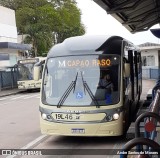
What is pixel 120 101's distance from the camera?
8766 millimetres

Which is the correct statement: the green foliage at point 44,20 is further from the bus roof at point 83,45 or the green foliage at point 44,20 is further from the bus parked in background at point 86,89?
the bus parked in background at point 86,89

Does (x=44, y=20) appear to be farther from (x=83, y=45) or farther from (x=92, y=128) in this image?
(x=92, y=128)

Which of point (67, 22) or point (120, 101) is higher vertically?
point (67, 22)

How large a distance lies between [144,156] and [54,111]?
15.6ft

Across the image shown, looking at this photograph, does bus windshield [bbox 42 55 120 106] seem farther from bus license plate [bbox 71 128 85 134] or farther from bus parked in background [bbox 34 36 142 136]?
bus license plate [bbox 71 128 85 134]

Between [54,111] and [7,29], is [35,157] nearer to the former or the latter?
[54,111]

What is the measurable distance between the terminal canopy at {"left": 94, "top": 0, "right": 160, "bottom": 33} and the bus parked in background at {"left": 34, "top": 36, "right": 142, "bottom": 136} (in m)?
0.91

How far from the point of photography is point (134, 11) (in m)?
11.7

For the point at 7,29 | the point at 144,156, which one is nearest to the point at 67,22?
the point at 7,29

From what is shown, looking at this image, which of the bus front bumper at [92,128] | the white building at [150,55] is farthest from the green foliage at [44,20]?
the bus front bumper at [92,128]

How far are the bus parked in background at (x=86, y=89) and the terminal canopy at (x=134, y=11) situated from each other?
35.7 inches

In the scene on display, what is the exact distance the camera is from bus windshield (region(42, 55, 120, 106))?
347 inches

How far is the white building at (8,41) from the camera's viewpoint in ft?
122

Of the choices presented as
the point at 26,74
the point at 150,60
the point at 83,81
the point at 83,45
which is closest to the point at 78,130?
the point at 83,81
